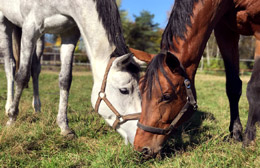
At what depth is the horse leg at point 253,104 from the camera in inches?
85.6

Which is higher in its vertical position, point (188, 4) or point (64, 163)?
point (188, 4)

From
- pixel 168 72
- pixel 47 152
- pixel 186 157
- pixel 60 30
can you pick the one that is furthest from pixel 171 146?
pixel 60 30

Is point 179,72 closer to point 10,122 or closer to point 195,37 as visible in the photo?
point 195,37

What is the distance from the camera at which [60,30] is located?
3.07 metres

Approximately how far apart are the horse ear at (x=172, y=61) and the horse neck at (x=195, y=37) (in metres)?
0.12

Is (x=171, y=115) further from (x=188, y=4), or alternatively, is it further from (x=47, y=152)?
(x=47, y=152)

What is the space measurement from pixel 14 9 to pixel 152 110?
263 centimetres

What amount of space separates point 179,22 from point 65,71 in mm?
1677

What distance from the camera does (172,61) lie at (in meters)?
2.06

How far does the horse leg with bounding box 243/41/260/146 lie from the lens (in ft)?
7.13

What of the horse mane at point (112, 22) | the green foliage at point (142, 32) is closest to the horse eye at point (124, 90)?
the horse mane at point (112, 22)

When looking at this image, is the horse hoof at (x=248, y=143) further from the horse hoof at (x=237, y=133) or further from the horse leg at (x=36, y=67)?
the horse leg at (x=36, y=67)

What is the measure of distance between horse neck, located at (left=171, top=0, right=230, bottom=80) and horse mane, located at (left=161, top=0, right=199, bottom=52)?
0.03 m

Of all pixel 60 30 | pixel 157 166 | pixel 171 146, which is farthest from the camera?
pixel 60 30
